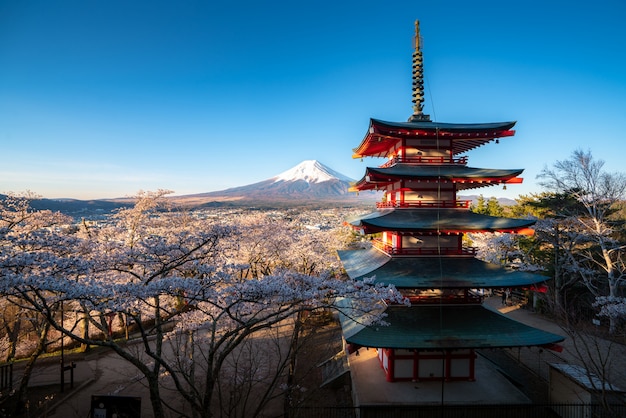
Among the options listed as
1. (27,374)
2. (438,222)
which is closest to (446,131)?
(438,222)

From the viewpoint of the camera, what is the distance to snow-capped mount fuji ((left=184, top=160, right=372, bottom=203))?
12119 cm

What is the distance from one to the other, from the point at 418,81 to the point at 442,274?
8.33 m

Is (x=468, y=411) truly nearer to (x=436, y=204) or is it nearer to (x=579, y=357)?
(x=436, y=204)

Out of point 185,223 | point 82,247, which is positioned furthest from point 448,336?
point 185,223

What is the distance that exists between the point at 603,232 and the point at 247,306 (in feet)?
70.1

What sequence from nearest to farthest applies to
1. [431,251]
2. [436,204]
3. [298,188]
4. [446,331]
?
[446,331], [431,251], [436,204], [298,188]

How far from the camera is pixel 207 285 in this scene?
7785 mm

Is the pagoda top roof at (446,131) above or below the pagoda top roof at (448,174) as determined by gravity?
above

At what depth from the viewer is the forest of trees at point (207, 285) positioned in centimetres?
699

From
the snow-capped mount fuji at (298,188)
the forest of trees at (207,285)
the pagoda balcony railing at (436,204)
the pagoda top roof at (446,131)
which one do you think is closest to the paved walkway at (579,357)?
the forest of trees at (207,285)

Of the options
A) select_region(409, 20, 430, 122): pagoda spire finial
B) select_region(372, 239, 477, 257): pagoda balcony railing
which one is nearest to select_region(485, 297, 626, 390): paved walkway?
select_region(372, 239, 477, 257): pagoda balcony railing

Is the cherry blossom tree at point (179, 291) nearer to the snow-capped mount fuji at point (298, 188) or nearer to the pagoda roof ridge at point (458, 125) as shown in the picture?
the pagoda roof ridge at point (458, 125)

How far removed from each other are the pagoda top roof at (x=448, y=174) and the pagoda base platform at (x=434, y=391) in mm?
6977

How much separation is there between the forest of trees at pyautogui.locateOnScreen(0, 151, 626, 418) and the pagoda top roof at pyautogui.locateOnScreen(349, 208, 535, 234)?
2647 millimetres
